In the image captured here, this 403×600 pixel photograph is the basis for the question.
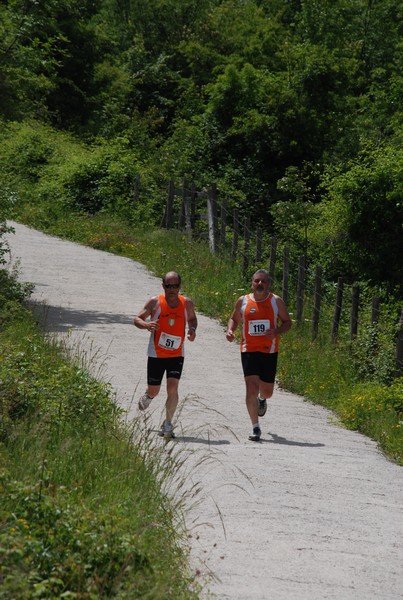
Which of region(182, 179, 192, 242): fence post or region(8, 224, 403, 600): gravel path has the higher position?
region(182, 179, 192, 242): fence post

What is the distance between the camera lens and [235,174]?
36656 mm

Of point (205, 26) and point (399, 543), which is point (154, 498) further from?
point (205, 26)

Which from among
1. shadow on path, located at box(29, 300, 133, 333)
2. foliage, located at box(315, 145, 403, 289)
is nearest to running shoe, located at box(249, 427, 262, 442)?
shadow on path, located at box(29, 300, 133, 333)

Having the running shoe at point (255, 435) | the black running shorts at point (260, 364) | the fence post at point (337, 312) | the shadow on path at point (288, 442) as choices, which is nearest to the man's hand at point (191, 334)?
the black running shorts at point (260, 364)

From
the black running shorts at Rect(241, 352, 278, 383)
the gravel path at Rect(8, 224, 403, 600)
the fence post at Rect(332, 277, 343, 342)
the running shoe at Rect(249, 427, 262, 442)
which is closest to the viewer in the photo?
the gravel path at Rect(8, 224, 403, 600)

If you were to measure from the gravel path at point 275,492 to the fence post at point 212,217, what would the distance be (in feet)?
27.9

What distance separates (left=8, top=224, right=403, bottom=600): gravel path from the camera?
7137 mm

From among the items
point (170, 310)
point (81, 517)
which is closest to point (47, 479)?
point (81, 517)

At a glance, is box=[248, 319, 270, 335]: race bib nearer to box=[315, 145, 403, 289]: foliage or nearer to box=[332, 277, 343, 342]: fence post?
box=[332, 277, 343, 342]: fence post

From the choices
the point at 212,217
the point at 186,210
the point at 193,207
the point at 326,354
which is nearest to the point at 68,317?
the point at 326,354

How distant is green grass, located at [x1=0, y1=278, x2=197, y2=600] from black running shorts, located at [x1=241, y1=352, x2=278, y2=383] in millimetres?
2645

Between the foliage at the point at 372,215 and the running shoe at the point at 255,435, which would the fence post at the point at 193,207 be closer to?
the foliage at the point at 372,215

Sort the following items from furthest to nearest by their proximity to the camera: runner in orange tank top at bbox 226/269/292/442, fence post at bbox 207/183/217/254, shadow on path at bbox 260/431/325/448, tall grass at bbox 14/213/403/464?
fence post at bbox 207/183/217/254
tall grass at bbox 14/213/403/464
runner in orange tank top at bbox 226/269/292/442
shadow on path at bbox 260/431/325/448

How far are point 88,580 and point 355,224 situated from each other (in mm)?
17949
